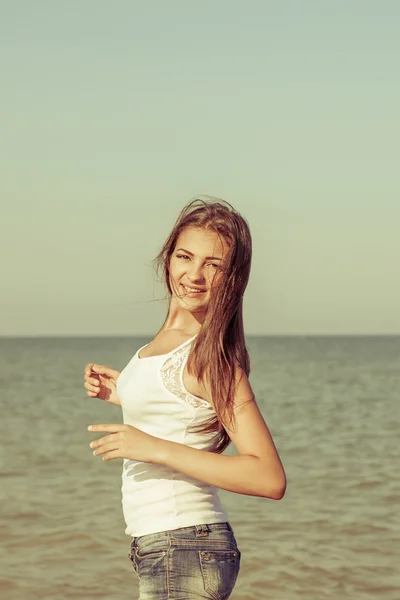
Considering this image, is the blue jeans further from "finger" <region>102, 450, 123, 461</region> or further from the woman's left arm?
"finger" <region>102, 450, 123, 461</region>

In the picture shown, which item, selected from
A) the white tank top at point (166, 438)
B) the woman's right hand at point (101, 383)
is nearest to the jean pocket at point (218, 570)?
the white tank top at point (166, 438)

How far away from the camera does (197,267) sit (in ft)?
11.6

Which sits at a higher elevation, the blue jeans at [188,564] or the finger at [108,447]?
the finger at [108,447]

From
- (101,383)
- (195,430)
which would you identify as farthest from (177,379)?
(101,383)

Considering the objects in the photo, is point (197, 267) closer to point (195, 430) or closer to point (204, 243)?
point (204, 243)

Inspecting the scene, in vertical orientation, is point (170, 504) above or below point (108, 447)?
below

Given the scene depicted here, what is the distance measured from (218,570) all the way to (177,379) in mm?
615

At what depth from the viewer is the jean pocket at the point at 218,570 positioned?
3.23 meters

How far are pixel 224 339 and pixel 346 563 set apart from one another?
6.16m

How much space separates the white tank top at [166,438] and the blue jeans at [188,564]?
0.04m

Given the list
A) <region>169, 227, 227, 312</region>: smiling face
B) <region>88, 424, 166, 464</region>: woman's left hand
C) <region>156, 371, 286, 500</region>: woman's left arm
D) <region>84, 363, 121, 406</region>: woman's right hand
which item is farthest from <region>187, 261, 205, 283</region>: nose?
<region>84, 363, 121, 406</region>: woman's right hand

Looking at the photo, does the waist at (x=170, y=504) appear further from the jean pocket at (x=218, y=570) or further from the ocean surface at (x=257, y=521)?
the ocean surface at (x=257, y=521)

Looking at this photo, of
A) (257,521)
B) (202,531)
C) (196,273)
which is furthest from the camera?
(257,521)

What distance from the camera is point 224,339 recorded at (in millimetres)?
3369
